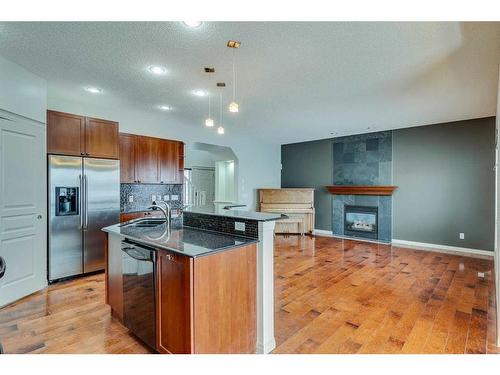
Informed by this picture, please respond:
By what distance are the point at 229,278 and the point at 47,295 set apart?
2743mm

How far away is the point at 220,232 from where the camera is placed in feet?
7.98

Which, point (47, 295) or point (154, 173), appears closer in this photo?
point (47, 295)

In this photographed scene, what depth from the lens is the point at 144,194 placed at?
16.8 feet

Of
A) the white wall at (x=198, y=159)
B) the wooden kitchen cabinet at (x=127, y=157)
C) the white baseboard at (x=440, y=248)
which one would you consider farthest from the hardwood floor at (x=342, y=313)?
the white wall at (x=198, y=159)

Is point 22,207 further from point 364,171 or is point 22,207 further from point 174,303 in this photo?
point 364,171

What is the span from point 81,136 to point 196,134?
96.1 inches

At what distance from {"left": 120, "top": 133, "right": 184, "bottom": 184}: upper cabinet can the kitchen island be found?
8.38 feet

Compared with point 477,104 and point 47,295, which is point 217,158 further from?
point 477,104

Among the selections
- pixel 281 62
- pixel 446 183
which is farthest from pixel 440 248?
pixel 281 62

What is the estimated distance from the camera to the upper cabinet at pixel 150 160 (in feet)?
15.2

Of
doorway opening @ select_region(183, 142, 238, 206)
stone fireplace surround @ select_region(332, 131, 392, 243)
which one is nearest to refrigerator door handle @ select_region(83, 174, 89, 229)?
doorway opening @ select_region(183, 142, 238, 206)
